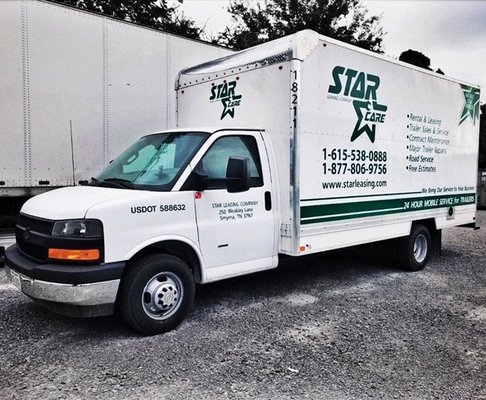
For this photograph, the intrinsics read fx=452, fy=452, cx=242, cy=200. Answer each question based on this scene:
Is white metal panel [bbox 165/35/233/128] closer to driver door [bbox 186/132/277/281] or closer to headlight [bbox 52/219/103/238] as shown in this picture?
driver door [bbox 186/132/277/281]

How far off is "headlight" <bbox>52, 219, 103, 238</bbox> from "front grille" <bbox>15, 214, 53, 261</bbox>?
0.18 meters

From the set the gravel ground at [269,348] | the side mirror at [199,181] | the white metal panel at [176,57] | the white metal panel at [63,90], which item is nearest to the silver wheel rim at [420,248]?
the gravel ground at [269,348]

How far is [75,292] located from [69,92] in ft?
13.5

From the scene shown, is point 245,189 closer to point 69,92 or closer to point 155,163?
point 155,163

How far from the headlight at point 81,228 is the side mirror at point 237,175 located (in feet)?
4.46

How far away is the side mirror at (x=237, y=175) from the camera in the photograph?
4484mm

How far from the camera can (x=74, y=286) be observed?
149 inches

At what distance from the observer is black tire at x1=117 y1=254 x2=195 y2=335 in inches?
161

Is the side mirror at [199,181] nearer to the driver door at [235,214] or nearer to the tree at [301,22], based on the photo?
the driver door at [235,214]

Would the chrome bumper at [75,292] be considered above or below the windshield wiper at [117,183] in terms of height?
below

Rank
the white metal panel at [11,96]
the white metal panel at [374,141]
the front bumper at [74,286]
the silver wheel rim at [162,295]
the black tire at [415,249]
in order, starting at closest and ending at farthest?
the front bumper at [74,286], the silver wheel rim at [162,295], the white metal panel at [374,141], the white metal panel at [11,96], the black tire at [415,249]

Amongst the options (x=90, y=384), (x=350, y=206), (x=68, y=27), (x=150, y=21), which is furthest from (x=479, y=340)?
(x=150, y=21)

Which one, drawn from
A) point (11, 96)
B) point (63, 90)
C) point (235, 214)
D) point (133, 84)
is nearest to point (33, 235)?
point (235, 214)

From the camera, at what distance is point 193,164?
4543mm
